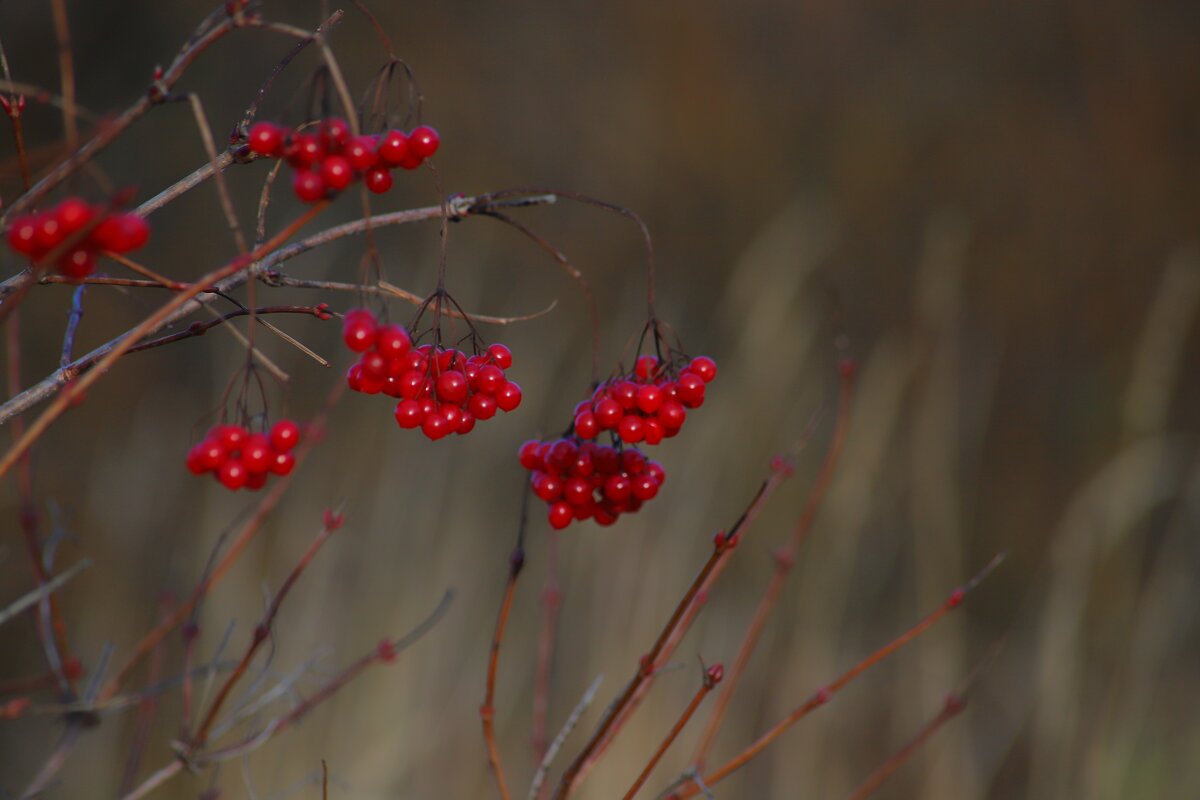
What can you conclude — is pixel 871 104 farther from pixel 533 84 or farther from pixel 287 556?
Result: pixel 287 556

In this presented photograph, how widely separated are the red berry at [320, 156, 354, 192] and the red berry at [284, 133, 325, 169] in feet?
0.06

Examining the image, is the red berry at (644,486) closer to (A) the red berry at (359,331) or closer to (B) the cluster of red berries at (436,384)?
(B) the cluster of red berries at (436,384)

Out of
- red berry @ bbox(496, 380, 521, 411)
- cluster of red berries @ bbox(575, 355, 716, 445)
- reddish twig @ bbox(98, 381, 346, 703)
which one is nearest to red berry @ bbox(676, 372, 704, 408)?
cluster of red berries @ bbox(575, 355, 716, 445)

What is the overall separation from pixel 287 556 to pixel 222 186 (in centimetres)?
171

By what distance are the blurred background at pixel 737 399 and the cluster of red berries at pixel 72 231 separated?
0.02 metres

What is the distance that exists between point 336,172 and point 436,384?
0.20 metres

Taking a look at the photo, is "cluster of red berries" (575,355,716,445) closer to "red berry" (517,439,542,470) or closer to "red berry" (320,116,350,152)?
"red berry" (517,439,542,470)

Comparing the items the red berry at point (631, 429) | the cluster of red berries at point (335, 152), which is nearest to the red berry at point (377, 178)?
the cluster of red berries at point (335, 152)

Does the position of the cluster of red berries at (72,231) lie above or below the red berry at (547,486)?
below

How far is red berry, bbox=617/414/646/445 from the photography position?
2.34ft

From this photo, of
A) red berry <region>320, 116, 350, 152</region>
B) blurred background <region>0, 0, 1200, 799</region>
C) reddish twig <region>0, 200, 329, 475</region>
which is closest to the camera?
reddish twig <region>0, 200, 329, 475</region>

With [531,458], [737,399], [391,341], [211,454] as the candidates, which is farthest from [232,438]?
[737,399]

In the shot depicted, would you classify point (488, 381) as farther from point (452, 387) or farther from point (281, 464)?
point (281, 464)

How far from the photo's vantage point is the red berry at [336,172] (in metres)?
0.50
